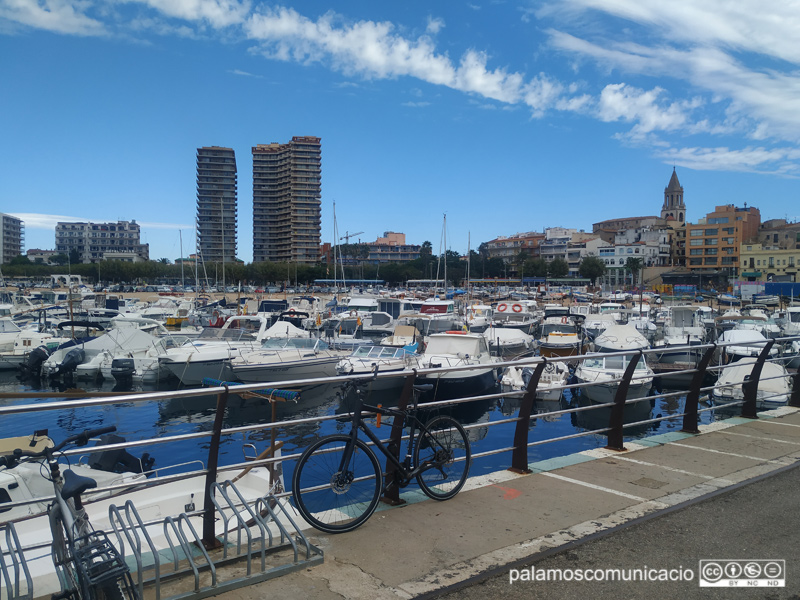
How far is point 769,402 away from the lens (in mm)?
21359

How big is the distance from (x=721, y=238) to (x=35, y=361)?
12419 centimetres

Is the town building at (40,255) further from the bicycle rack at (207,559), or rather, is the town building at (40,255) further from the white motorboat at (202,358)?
the bicycle rack at (207,559)

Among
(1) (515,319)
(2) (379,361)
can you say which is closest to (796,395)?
(2) (379,361)

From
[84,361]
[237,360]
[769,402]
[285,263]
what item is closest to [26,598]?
[237,360]

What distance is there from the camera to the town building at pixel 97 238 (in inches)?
6811

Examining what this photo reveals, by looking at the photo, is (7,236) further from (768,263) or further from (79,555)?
(79,555)

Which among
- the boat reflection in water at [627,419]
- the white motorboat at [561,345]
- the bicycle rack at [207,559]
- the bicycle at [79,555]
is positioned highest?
the bicycle at [79,555]

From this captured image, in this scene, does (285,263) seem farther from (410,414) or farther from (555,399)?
(410,414)

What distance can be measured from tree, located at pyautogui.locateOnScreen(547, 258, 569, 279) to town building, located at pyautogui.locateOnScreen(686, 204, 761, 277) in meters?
25.5

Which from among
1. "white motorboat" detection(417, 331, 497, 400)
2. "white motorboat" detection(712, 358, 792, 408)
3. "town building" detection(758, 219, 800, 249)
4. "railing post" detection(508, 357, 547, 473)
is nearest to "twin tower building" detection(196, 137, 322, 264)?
"town building" detection(758, 219, 800, 249)

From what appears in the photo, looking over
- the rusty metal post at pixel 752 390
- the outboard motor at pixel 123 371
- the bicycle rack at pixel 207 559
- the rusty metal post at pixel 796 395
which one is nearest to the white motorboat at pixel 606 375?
the rusty metal post at pixel 796 395

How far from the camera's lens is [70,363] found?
28.2 m

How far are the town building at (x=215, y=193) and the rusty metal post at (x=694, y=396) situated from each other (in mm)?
162899

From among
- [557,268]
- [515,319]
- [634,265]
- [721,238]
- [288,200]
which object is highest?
[288,200]
